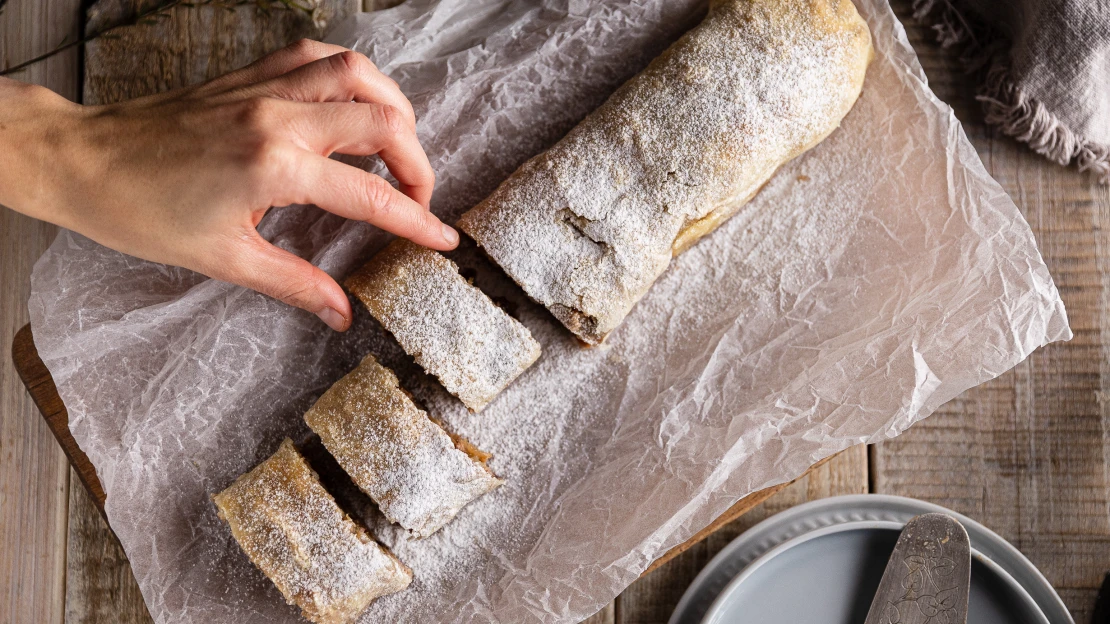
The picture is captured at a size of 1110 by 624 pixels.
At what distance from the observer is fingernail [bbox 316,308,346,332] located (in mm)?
1871

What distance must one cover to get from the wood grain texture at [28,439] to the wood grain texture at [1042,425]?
7.43ft

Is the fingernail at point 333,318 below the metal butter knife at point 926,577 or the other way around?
the other way around

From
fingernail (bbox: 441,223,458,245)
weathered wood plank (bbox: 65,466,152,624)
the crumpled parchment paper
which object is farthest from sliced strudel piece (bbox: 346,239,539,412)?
weathered wood plank (bbox: 65,466,152,624)

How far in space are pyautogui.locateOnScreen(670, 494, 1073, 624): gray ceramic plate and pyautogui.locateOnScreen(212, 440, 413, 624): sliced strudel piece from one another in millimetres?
786

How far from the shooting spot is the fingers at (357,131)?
161cm

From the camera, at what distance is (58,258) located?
1962 mm

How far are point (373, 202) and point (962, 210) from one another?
4.76 feet

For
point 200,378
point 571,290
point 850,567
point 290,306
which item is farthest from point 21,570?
point 850,567

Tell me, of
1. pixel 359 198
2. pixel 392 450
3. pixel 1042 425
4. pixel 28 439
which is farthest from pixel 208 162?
pixel 1042 425

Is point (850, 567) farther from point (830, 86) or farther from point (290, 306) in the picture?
point (290, 306)

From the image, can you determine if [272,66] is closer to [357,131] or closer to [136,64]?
[357,131]

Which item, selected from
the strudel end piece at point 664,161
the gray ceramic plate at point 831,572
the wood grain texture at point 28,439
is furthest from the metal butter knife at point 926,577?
the wood grain texture at point 28,439

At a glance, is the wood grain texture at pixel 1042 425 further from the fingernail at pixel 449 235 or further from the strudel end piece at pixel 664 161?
the fingernail at pixel 449 235

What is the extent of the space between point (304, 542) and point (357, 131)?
94 cm
